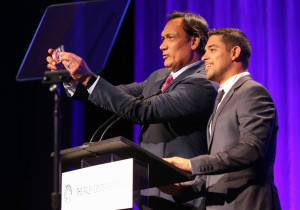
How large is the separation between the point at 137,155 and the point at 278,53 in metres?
2.21

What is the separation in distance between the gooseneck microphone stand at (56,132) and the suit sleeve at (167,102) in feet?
1.94

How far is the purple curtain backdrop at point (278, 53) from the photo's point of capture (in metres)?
3.58

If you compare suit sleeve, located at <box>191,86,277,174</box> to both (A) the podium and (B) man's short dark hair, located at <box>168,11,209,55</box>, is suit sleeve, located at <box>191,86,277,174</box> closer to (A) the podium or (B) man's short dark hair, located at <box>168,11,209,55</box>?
(A) the podium

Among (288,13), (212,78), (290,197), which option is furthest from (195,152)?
(288,13)

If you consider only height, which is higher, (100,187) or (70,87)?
(70,87)

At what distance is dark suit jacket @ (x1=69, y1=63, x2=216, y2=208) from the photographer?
8.30 ft

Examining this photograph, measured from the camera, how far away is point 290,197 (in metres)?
3.55

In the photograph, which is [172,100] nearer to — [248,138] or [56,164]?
[248,138]

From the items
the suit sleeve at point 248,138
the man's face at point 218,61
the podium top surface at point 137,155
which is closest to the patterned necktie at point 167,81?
the man's face at point 218,61

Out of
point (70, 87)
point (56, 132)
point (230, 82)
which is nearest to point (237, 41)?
point (230, 82)

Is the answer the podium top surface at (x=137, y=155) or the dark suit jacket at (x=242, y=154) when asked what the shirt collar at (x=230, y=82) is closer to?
the dark suit jacket at (x=242, y=154)

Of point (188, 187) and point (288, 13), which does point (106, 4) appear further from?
point (288, 13)

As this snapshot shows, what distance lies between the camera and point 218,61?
99.0 inches

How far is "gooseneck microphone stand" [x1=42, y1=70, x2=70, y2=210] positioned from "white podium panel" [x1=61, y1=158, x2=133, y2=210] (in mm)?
180
